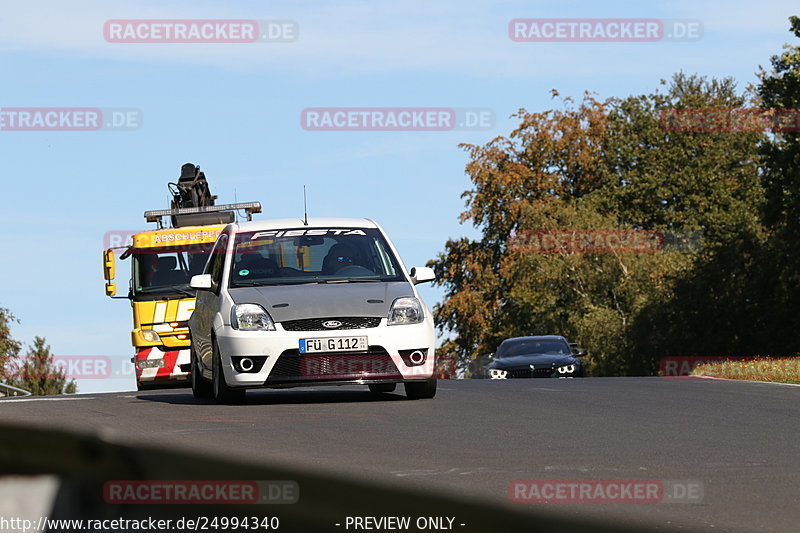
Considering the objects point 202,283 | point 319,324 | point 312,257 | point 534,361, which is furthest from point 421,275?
point 534,361

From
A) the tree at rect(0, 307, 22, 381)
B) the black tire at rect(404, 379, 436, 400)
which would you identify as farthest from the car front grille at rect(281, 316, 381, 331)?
the tree at rect(0, 307, 22, 381)

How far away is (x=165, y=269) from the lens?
25141 mm

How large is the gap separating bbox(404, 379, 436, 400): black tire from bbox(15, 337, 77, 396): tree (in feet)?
327

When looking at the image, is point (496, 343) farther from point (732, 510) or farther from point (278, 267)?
point (732, 510)

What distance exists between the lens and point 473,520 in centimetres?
388

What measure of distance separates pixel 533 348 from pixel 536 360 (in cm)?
142

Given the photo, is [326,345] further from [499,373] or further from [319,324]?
[499,373]

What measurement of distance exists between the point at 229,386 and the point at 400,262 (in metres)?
2.27

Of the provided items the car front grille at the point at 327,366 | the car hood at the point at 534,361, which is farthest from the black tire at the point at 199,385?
the car hood at the point at 534,361

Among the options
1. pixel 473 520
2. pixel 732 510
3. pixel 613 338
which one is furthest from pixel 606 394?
pixel 613 338

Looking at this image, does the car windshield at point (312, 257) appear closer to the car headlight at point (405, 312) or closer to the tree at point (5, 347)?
the car headlight at point (405, 312)

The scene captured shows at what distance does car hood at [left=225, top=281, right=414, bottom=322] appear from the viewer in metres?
13.7

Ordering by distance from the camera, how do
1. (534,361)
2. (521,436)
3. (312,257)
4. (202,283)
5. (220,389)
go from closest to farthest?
1. (521,436)
2. (220,389)
3. (202,283)
4. (312,257)
5. (534,361)

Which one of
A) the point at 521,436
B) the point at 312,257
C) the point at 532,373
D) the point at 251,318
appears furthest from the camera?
the point at 532,373
